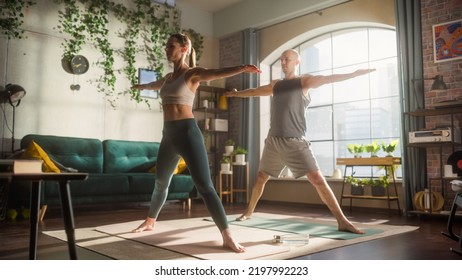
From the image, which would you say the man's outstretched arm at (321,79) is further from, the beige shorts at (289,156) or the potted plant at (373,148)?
the potted plant at (373,148)

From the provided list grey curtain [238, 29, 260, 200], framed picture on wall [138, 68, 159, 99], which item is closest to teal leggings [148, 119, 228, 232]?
framed picture on wall [138, 68, 159, 99]

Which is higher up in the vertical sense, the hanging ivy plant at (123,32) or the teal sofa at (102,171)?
the hanging ivy plant at (123,32)

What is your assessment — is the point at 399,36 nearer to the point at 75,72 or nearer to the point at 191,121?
the point at 191,121

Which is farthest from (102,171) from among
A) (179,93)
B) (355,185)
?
(355,185)

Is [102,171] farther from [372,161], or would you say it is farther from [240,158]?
[372,161]

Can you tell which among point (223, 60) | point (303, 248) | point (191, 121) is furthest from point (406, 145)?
point (223, 60)

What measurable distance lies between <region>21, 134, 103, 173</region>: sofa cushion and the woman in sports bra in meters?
2.27

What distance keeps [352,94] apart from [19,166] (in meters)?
4.77

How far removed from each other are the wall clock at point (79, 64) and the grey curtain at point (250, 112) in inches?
90.6

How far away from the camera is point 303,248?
226cm

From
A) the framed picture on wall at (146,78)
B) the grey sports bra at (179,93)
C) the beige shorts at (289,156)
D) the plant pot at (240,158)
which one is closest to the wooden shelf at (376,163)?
the plant pot at (240,158)

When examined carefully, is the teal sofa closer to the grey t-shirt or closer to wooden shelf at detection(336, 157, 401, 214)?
wooden shelf at detection(336, 157, 401, 214)

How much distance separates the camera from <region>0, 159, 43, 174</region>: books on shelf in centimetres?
130

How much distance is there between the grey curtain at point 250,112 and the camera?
19.8ft
